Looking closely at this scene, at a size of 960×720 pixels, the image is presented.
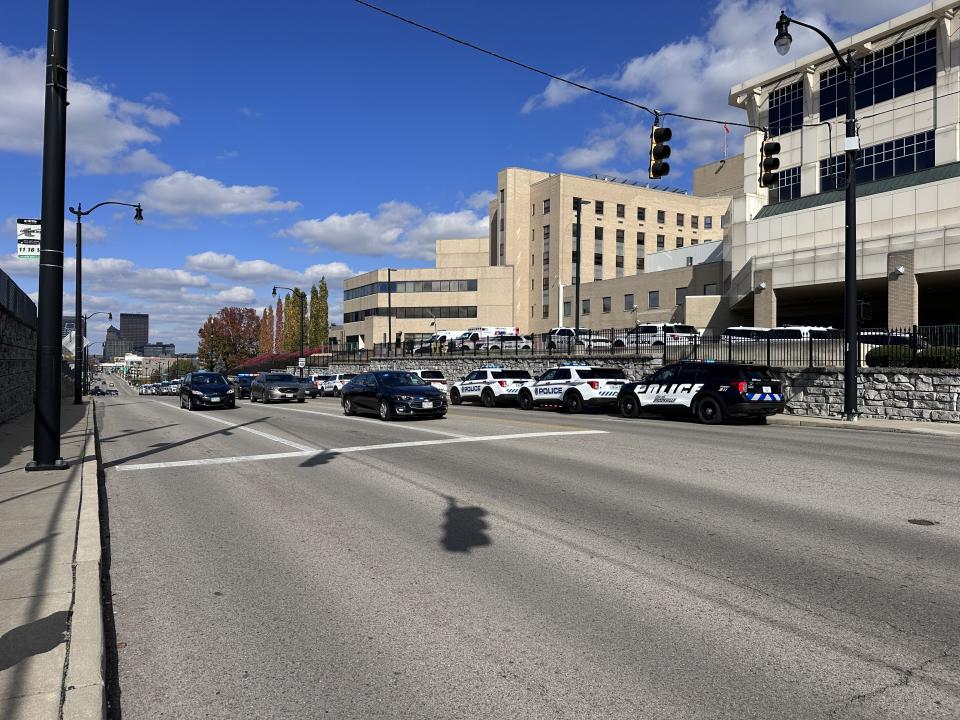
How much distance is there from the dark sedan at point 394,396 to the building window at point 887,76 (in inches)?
1265

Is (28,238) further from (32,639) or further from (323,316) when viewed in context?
(323,316)

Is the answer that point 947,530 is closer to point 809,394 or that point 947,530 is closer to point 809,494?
point 809,494

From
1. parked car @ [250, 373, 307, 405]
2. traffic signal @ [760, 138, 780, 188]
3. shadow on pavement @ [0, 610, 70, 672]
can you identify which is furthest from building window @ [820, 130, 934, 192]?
shadow on pavement @ [0, 610, 70, 672]

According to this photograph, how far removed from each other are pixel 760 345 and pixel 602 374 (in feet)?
19.0

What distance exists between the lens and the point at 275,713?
10.9ft

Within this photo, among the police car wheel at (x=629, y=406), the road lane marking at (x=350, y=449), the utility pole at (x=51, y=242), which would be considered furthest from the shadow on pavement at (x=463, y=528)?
the police car wheel at (x=629, y=406)

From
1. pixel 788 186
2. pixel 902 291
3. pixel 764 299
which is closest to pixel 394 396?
pixel 902 291

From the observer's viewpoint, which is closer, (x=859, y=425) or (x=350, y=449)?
(x=350, y=449)

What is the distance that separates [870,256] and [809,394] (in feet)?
64.9

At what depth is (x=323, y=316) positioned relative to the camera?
101188mm

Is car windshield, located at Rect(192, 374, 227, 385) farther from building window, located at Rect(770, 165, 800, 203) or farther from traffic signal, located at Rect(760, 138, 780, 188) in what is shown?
building window, located at Rect(770, 165, 800, 203)

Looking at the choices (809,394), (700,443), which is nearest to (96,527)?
(700,443)

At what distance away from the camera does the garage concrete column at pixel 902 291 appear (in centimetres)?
3522

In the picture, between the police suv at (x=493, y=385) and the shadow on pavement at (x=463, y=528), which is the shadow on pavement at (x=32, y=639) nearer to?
the shadow on pavement at (x=463, y=528)
